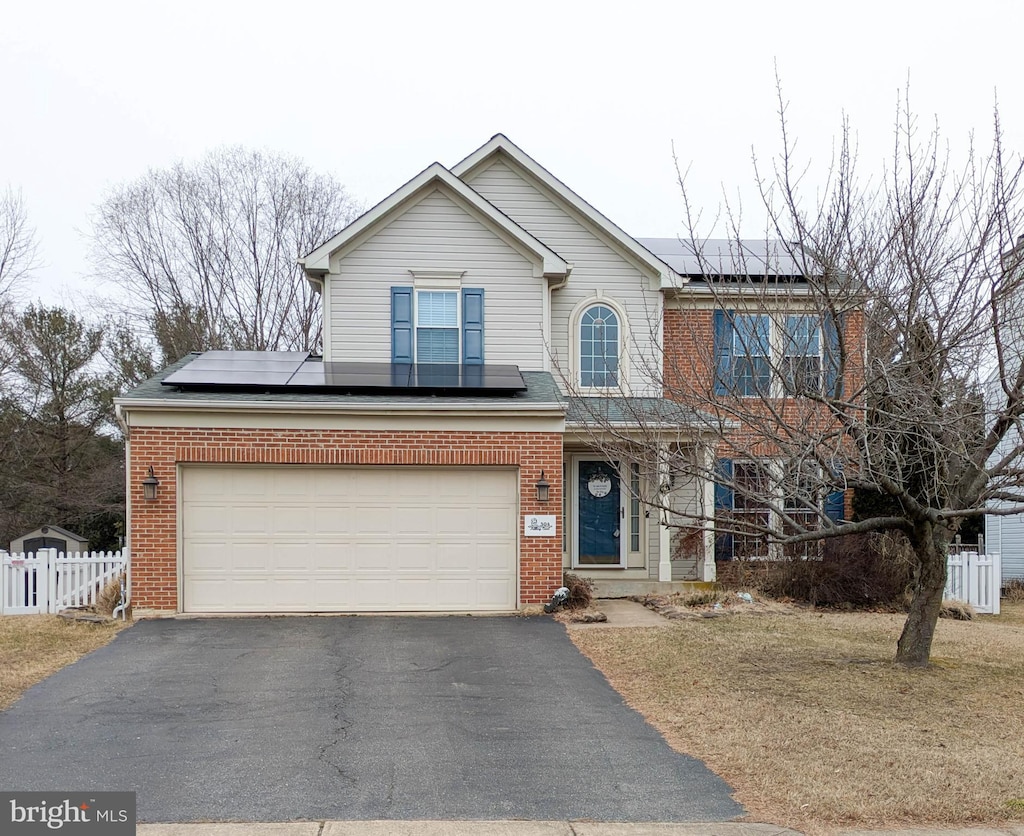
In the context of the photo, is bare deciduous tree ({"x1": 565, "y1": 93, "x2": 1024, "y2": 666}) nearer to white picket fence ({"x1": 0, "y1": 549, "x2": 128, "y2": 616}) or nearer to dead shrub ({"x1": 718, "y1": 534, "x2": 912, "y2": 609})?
dead shrub ({"x1": 718, "y1": 534, "x2": 912, "y2": 609})

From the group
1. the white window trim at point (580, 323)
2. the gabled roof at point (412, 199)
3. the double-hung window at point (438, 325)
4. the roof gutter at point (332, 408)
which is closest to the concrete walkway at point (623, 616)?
the roof gutter at point (332, 408)

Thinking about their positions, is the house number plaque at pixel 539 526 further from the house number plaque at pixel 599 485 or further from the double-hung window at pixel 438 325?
the double-hung window at pixel 438 325

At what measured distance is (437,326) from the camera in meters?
17.0

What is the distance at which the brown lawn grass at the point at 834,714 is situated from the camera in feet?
20.1

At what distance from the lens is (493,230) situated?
17.1 meters

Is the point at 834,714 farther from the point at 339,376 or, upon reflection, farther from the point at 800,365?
the point at 339,376

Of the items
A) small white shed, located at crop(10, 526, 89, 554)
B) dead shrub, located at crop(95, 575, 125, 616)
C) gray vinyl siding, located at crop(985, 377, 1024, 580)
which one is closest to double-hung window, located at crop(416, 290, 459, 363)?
dead shrub, located at crop(95, 575, 125, 616)

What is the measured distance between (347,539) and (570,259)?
7097 mm

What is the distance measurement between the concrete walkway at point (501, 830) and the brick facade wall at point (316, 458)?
847 centimetres

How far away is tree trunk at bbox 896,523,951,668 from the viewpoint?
982 cm

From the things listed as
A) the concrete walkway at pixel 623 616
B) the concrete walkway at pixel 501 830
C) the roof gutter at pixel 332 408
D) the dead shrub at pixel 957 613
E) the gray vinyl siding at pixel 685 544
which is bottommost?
the dead shrub at pixel 957 613

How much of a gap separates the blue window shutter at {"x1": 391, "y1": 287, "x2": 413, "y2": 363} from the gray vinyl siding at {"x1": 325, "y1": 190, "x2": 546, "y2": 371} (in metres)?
0.10

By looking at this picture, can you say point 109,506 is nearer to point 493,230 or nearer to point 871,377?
point 493,230

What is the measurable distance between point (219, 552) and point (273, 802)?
830cm
